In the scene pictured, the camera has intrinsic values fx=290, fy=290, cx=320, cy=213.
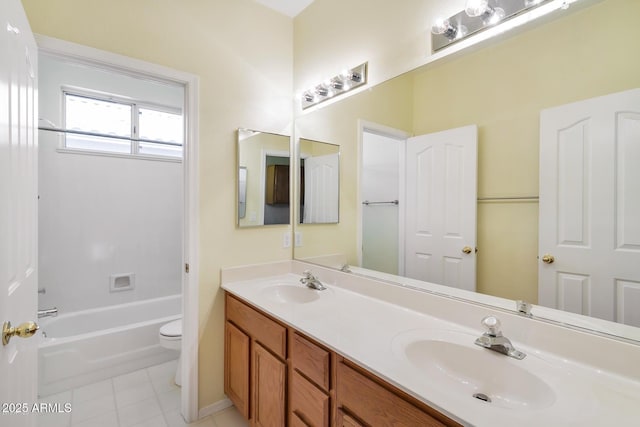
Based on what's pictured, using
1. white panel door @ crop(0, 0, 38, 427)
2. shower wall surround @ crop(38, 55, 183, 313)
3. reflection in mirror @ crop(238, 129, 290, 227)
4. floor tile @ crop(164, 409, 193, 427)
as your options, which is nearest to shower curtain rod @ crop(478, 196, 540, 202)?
reflection in mirror @ crop(238, 129, 290, 227)

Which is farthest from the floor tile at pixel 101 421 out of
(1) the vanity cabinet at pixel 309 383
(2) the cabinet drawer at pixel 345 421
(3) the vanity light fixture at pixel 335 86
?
(3) the vanity light fixture at pixel 335 86

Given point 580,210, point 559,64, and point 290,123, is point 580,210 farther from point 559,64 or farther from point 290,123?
point 290,123

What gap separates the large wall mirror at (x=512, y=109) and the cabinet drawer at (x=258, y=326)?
62cm

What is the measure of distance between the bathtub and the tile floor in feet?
0.23

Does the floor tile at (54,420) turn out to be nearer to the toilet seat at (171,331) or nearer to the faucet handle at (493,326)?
the toilet seat at (171,331)

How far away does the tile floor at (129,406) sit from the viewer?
171 centimetres

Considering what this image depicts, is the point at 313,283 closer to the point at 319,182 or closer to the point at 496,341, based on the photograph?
the point at 319,182

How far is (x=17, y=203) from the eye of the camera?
38.5 inches

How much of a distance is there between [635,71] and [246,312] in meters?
1.80

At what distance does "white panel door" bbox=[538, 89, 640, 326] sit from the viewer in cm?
86

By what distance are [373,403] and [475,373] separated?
361 mm

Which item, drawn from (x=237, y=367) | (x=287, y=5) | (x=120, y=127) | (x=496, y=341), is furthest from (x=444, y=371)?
(x=120, y=127)

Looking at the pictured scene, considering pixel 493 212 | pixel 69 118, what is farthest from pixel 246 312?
pixel 69 118

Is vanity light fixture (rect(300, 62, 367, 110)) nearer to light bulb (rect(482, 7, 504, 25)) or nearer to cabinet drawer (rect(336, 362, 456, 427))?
light bulb (rect(482, 7, 504, 25))
